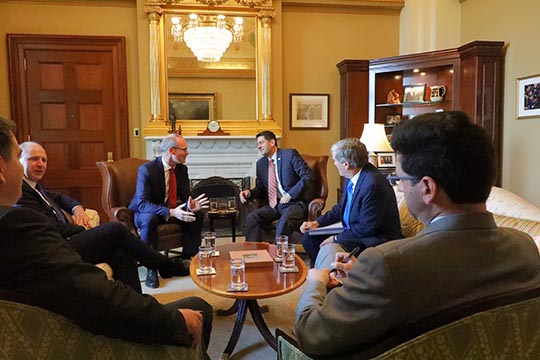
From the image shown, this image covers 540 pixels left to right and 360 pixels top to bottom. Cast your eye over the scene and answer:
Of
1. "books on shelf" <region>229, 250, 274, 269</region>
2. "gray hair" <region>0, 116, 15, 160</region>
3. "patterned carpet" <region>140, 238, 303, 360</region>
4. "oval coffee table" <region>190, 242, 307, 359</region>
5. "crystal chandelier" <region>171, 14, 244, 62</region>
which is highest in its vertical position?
"crystal chandelier" <region>171, 14, 244, 62</region>

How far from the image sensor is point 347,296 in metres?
0.95

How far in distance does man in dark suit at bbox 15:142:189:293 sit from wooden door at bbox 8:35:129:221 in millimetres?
2534

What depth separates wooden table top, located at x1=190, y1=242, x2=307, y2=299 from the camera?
202cm

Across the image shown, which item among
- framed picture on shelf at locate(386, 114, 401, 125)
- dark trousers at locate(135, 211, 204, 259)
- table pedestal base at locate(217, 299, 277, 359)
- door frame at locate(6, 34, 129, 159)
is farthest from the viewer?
framed picture on shelf at locate(386, 114, 401, 125)

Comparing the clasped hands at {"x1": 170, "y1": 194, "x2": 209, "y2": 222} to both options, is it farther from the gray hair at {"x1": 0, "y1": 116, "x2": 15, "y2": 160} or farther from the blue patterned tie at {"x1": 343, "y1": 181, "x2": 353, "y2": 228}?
the gray hair at {"x1": 0, "y1": 116, "x2": 15, "y2": 160}

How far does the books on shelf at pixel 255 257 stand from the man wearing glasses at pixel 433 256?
4.34 feet

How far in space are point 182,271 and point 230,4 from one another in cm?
367

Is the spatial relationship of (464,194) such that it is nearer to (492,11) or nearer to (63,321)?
(63,321)

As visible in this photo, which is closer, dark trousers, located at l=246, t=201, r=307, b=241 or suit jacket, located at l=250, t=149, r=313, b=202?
dark trousers, located at l=246, t=201, r=307, b=241

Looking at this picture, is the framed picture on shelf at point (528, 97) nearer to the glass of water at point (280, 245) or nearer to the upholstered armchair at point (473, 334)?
the glass of water at point (280, 245)

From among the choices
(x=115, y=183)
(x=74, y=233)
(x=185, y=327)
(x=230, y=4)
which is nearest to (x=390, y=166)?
(x=230, y=4)

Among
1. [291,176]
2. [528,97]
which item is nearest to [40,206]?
[291,176]

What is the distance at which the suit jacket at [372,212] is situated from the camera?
2.54m

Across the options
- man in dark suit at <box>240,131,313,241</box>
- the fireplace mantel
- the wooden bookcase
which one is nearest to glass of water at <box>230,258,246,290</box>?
man in dark suit at <box>240,131,313,241</box>
